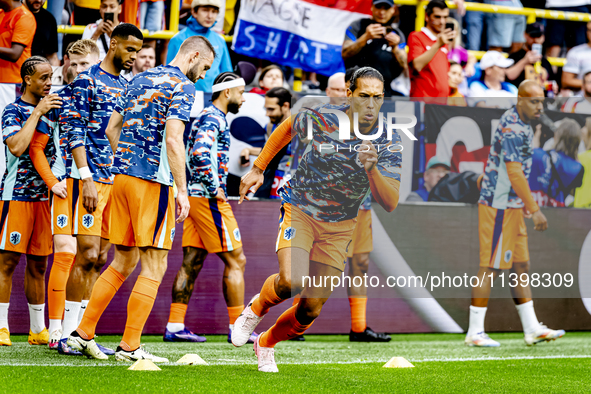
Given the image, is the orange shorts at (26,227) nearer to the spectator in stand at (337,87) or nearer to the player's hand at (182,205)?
the player's hand at (182,205)

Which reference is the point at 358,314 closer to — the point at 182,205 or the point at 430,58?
the point at 182,205

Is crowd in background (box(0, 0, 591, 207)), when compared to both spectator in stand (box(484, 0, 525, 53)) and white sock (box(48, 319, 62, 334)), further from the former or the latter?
white sock (box(48, 319, 62, 334))

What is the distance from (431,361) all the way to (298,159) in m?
2.01

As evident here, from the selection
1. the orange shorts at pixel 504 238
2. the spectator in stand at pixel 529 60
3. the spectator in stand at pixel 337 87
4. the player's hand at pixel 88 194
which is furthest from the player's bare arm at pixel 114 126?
the spectator in stand at pixel 529 60

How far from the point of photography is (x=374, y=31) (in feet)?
26.8

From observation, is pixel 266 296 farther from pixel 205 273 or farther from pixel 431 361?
pixel 205 273

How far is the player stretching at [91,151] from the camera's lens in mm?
5301

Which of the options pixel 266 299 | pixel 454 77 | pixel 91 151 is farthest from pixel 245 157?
pixel 454 77

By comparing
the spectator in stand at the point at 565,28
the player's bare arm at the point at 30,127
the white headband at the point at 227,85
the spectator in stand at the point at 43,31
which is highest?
the spectator in stand at the point at 565,28

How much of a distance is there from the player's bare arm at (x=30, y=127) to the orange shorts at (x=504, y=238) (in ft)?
13.5

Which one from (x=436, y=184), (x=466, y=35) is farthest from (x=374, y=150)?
(x=466, y=35)

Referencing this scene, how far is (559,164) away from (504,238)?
0.88 metres

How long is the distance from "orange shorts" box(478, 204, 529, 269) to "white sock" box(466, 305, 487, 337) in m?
0.45

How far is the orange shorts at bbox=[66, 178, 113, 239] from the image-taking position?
5.45m
